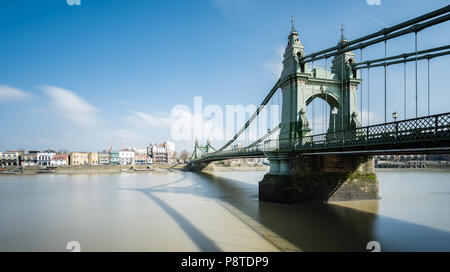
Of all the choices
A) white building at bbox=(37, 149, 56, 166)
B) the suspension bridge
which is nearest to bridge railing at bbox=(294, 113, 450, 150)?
the suspension bridge

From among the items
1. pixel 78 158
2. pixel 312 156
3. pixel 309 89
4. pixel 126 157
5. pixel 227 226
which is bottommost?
pixel 126 157

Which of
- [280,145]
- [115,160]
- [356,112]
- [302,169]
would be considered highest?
[356,112]

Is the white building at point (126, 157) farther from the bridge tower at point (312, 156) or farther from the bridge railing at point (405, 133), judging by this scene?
the bridge railing at point (405, 133)

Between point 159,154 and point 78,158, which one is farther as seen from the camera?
point 159,154

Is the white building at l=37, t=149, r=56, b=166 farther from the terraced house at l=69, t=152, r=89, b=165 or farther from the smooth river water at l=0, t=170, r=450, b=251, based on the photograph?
the smooth river water at l=0, t=170, r=450, b=251

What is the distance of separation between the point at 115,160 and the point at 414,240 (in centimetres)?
9898

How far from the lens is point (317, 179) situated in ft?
50.6

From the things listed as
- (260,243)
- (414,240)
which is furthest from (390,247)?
(260,243)

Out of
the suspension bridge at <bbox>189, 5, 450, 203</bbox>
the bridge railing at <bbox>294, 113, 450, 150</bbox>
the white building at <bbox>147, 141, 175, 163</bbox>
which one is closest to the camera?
the bridge railing at <bbox>294, 113, 450, 150</bbox>

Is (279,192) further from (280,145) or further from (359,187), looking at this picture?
(359,187)

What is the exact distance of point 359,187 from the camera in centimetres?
1647

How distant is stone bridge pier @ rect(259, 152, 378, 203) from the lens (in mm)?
15141

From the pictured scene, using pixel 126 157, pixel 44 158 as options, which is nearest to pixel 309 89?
pixel 126 157

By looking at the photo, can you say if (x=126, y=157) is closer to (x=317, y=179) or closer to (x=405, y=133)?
(x=317, y=179)
